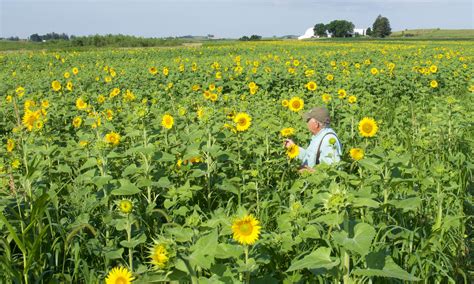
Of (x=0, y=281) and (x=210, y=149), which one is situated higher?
(x=210, y=149)

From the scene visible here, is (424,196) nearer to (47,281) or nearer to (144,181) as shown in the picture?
(144,181)

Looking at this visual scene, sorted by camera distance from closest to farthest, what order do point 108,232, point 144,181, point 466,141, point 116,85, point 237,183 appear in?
point 108,232
point 144,181
point 237,183
point 466,141
point 116,85

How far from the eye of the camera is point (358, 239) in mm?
1646

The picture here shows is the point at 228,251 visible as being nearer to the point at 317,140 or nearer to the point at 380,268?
the point at 380,268

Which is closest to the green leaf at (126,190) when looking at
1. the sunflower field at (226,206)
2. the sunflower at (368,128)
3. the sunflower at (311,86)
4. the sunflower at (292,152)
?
the sunflower field at (226,206)

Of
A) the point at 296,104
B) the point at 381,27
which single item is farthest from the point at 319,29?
the point at 296,104

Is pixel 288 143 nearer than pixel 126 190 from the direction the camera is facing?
No

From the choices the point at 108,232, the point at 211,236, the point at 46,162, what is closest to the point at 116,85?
the point at 46,162

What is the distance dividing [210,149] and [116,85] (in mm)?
6186

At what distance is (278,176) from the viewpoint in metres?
3.66

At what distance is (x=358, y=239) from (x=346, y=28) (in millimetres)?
88633

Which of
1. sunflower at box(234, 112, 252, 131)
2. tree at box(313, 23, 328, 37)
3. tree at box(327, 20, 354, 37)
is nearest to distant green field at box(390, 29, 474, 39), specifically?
tree at box(327, 20, 354, 37)

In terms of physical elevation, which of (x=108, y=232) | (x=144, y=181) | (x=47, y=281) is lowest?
(x=47, y=281)

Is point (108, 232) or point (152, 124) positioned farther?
point (152, 124)
